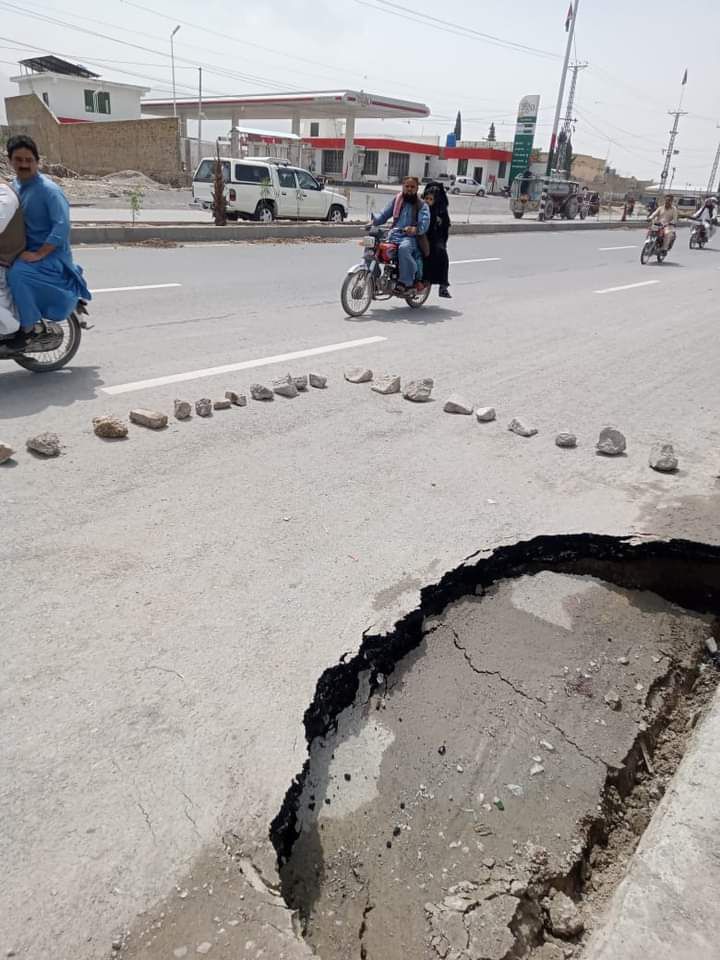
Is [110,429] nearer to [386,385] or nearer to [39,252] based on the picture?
[39,252]

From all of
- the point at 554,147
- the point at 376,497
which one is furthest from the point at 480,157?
the point at 376,497

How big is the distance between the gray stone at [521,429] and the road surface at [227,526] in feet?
0.29

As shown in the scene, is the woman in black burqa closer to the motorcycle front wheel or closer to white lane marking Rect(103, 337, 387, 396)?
the motorcycle front wheel

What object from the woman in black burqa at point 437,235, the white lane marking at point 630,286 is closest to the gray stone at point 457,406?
the woman in black burqa at point 437,235

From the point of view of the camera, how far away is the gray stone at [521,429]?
4676mm

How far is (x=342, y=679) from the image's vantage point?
2400mm

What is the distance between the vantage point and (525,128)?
158 feet

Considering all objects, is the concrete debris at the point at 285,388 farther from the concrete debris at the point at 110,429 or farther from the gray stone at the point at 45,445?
the gray stone at the point at 45,445

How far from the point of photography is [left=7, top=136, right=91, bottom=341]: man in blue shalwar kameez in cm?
483

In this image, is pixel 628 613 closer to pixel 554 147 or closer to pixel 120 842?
pixel 120 842

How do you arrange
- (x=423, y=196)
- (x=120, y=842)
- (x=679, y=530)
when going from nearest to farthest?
1. (x=120, y=842)
2. (x=679, y=530)
3. (x=423, y=196)

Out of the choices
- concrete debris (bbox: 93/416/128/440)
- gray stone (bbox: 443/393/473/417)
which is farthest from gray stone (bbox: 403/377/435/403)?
concrete debris (bbox: 93/416/128/440)

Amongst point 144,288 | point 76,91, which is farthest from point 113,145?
point 144,288

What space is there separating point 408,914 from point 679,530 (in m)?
2.46
